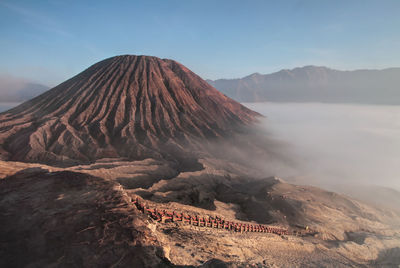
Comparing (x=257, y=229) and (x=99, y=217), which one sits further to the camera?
(x=257, y=229)

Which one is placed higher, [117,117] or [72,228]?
[72,228]

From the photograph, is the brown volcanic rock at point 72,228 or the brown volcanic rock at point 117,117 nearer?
the brown volcanic rock at point 72,228

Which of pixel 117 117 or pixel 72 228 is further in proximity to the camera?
pixel 117 117

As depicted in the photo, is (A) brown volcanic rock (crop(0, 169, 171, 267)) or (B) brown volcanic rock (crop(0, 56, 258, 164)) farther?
(B) brown volcanic rock (crop(0, 56, 258, 164))

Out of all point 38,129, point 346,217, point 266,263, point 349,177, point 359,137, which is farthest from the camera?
point 359,137

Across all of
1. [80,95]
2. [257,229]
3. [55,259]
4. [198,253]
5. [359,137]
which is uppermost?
[80,95]

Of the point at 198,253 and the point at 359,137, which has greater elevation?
the point at 198,253

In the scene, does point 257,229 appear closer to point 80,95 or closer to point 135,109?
point 135,109

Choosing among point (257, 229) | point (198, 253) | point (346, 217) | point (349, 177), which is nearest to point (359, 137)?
point (349, 177)
